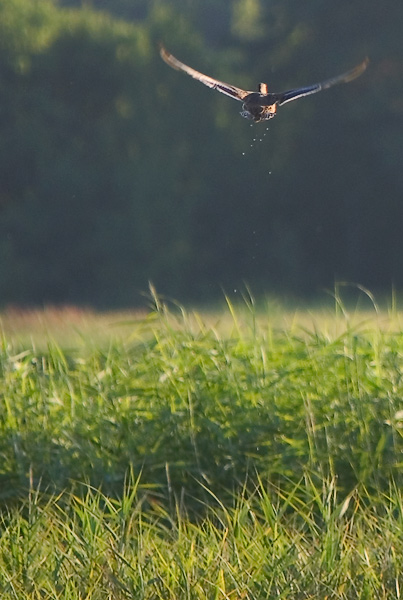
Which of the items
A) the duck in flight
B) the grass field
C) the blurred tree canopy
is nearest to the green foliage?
the grass field

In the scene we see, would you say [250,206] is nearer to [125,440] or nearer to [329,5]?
[329,5]

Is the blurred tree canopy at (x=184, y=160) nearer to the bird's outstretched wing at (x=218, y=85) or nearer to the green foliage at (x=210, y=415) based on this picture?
the green foliage at (x=210, y=415)

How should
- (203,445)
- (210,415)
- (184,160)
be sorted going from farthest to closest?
(184,160), (210,415), (203,445)

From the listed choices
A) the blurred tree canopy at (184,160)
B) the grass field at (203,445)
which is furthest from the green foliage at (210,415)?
the blurred tree canopy at (184,160)

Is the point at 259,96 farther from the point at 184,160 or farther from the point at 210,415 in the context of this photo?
the point at 184,160

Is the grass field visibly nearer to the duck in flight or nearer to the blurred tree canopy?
the duck in flight

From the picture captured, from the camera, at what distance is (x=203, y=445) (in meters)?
5.05

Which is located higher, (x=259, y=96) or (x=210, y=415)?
(x=259, y=96)

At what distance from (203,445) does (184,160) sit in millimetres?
18882

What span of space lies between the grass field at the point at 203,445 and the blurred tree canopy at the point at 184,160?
47.1 feet

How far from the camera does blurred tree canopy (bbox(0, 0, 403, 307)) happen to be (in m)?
21.1

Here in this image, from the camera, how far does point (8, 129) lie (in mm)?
21297

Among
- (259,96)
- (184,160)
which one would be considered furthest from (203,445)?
(184,160)

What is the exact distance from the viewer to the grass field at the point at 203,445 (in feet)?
13.1
